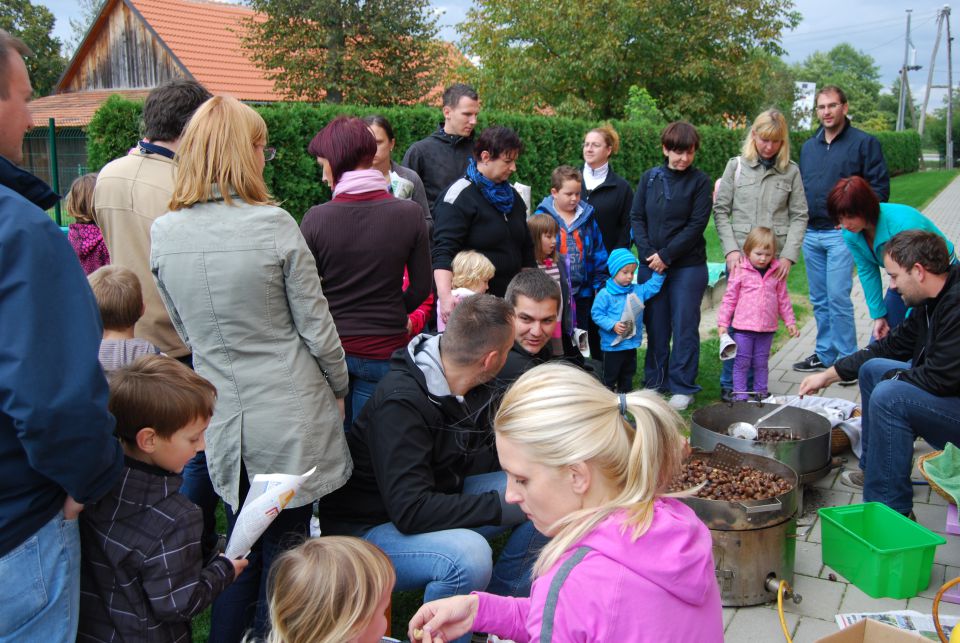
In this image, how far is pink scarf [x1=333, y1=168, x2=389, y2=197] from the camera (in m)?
3.42

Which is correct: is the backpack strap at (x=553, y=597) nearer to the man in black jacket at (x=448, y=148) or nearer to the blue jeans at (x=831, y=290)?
the man in black jacket at (x=448, y=148)

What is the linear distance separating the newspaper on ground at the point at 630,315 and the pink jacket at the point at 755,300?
65 cm

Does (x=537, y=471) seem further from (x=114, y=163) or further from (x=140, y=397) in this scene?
(x=114, y=163)

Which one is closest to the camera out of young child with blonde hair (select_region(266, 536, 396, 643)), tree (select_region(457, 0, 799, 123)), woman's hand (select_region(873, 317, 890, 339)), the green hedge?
young child with blonde hair (select_region(266, 536, 396, 643))

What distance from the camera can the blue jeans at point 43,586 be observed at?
1.74 meters

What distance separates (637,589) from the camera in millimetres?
1636

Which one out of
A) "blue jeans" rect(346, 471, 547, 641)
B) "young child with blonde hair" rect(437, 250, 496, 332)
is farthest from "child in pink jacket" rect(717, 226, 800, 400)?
"blue jeans" rect(346, 471, 547, 641)

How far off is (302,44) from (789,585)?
16.4m

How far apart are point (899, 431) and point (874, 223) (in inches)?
73.2

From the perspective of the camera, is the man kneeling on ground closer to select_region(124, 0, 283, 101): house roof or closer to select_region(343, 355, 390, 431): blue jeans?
select_region(343, 355, 390, 431): blue jeans

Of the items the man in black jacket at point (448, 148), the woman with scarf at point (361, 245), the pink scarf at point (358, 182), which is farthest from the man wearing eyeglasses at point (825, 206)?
the pink scarf at point (358, 182)

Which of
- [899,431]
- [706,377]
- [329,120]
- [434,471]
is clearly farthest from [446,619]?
[329,120]

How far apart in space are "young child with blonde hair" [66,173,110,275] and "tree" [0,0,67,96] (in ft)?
98.9

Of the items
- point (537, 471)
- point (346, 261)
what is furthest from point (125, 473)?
point (346, 261)
